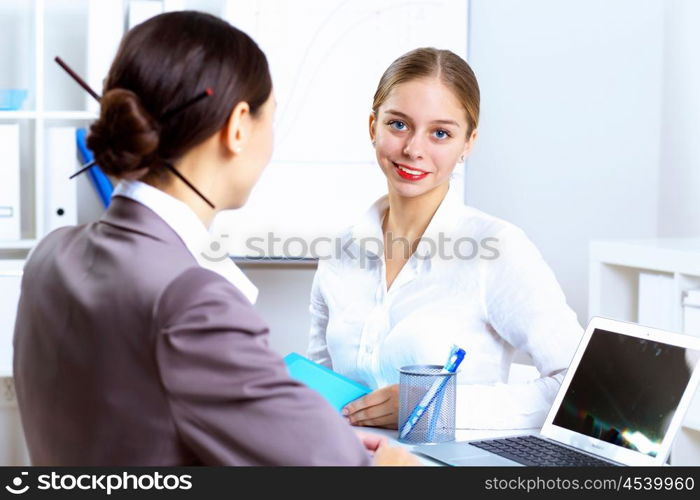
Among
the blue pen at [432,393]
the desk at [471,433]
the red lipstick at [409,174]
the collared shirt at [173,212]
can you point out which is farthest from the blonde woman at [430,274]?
the collared shirt at [173,212]

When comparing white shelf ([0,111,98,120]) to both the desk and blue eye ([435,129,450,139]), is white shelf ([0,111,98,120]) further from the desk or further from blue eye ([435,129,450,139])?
the desk

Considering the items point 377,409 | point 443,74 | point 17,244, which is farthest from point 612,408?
point 17,244

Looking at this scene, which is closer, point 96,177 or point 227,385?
point 227,385

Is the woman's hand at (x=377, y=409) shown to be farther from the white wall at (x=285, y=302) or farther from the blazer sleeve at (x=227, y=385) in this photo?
the white wall at (x=285, y=302)

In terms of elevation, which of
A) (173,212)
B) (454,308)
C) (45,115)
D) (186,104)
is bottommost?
(454,308)

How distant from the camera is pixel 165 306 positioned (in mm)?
856

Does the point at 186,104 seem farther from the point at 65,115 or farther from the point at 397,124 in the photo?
the point at 65,115

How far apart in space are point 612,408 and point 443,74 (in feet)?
2.52

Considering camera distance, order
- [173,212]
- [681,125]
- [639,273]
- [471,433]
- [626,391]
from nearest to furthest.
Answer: [173,212]
[626,391]
[471,433]
[639,273]
[681,125]

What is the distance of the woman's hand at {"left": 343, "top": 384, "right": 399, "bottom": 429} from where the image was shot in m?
1.43

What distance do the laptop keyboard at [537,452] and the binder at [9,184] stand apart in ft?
5.75

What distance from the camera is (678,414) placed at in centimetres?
123

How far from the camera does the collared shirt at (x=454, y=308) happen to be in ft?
5.37

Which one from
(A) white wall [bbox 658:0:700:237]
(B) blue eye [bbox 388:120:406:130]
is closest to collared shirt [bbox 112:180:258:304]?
(B) blue eye [bbox 388:120:406:130]
